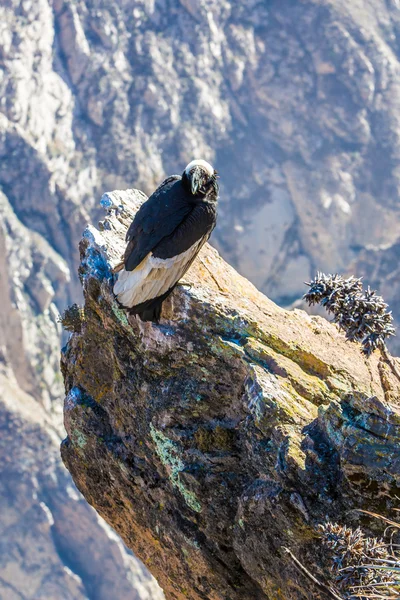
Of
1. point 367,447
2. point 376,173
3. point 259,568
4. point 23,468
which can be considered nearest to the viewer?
point 367,447

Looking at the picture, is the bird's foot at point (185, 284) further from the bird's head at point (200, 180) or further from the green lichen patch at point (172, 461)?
the green lichen patch at point (172, 461)

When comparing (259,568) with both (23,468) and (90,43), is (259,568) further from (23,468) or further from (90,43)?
(90,43)

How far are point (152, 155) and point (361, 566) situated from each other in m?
107

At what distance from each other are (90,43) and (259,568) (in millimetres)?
110231

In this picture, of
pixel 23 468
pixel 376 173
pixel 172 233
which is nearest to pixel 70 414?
pixel 172 233

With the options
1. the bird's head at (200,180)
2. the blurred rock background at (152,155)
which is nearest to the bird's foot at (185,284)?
the bird's head at (200,180)

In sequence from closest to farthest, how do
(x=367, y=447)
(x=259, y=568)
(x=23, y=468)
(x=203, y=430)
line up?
1. (x=367, y=447)
2. (x=259, y=568)
3. (x=203, y=430)
4. (x=23, y=468)

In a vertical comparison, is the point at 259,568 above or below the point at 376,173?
below

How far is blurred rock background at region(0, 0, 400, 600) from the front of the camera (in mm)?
92438

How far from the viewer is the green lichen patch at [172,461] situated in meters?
9.76

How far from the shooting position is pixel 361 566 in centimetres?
664

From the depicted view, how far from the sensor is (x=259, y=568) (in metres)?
Result: 8.98

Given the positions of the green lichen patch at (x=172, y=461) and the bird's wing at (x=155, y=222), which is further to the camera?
the bird's wing at (x=155, y=222)

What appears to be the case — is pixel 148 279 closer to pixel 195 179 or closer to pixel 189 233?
pixel 189 233
